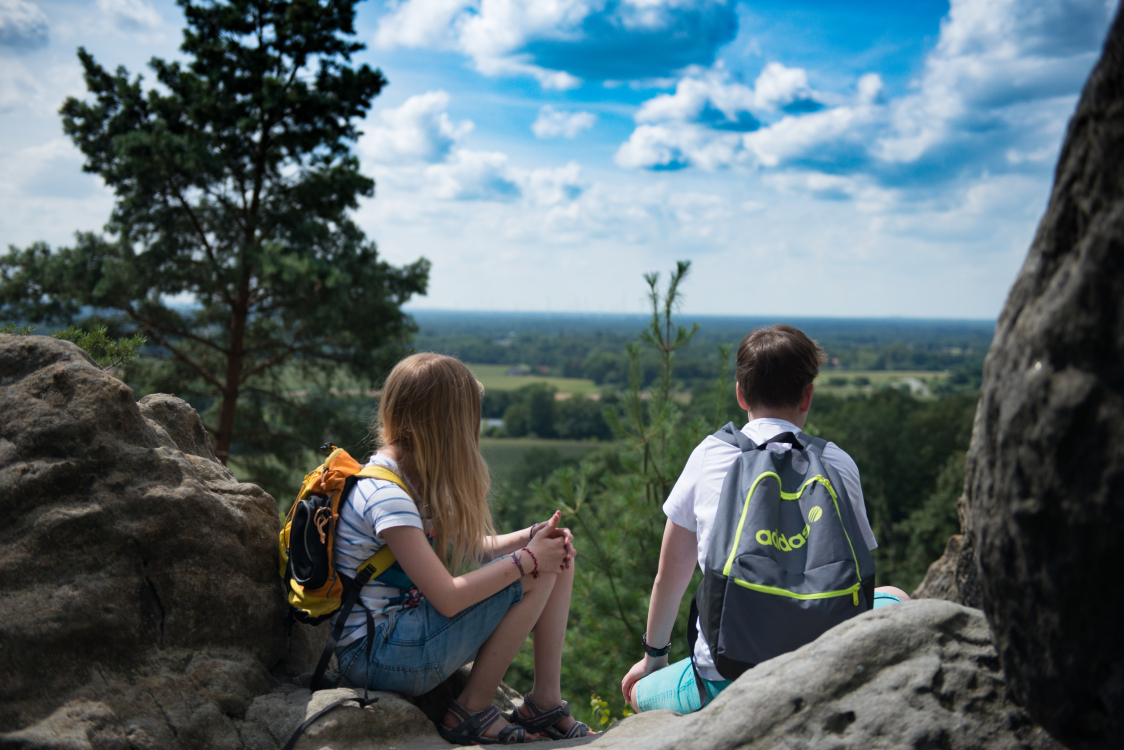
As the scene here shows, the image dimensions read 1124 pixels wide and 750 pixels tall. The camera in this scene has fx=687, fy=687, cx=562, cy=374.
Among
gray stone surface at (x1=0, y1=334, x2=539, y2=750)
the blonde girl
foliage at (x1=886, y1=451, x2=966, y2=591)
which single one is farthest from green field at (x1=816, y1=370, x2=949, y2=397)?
gray stone surface at (x1=0, y1=334, x2=539, y2=750)

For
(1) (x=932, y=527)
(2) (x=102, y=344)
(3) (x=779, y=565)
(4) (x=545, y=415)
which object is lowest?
(4) (x=545, y=415)

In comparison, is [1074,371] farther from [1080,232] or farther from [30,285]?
[30,285]

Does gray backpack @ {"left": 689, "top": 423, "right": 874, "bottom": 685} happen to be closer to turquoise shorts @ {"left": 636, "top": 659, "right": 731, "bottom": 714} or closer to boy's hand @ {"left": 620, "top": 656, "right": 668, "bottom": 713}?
turquoise shorts @ {"left": 636, "top": 659, "right": 731, "bottom": 714}

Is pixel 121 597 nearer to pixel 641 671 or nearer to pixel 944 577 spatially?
pixel 641 671

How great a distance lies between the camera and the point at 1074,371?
4.23 ft

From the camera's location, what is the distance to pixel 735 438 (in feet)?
7.92

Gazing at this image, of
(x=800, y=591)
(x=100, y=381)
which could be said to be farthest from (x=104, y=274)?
(x=800, y=591)

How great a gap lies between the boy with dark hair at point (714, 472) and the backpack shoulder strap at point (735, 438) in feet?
0.06

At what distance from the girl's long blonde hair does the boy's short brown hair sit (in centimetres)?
102

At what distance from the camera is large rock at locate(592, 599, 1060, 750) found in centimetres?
170

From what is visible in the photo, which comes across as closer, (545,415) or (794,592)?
(794,592)

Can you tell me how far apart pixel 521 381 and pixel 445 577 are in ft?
217

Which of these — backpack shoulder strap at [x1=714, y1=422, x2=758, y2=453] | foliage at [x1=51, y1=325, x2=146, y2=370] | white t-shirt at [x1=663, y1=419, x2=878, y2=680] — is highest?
foliage at [x1=51, y1=325, x2=146, y2=370]

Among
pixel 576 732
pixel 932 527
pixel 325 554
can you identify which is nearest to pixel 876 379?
pixel 932 527
